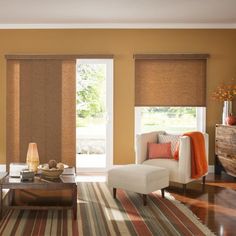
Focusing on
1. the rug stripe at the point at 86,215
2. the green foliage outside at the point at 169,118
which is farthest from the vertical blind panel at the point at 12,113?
the green foliage outside at the point at 169,118

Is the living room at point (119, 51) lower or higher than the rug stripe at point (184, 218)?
higher

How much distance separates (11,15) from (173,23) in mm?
2798

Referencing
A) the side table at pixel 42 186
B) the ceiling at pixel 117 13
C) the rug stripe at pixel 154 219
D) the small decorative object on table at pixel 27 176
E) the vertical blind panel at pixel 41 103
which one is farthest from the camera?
the vertical blind panel at pixel 41 103

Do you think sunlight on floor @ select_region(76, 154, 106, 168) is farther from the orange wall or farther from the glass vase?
the glass vase

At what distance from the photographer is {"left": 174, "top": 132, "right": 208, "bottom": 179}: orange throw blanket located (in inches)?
219

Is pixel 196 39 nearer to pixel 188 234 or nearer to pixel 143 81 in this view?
pixel 143 81

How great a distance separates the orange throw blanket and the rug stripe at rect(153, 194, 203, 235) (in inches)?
32.2

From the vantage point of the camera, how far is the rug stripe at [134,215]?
3865 millimetres

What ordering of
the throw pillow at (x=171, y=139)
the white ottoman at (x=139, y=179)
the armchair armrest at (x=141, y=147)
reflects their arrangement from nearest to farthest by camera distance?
1. the white ottoman at (x=139, y=179)
2. the armchair armrest at (x=141, y=147)
3. the throw pillow at (x=171, y=139)

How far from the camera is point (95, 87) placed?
7086 mm

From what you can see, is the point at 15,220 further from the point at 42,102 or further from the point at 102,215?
the point at 42,102

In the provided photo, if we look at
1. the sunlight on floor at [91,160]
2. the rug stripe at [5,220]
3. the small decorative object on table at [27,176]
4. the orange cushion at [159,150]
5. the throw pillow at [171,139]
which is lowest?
the rug stripe at [5,220]

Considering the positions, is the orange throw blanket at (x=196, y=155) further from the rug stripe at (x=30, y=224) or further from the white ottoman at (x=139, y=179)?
the rug stripe at (x=30, y=224)

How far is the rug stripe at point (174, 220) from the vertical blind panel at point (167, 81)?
96.1 inches
